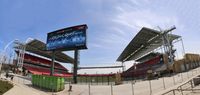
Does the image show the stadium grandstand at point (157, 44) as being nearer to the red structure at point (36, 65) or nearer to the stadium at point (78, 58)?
the stadium at point (78, 58)

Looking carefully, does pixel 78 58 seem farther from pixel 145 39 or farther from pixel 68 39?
pixel 145 39

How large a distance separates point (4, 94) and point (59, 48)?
19273mm

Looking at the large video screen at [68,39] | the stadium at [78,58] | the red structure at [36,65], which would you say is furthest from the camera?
the red structure at [36,65]

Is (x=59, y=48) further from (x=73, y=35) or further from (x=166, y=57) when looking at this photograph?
(x=166, y=57)

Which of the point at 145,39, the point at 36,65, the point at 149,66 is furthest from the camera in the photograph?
the point at 36,65

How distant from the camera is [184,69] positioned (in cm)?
4319

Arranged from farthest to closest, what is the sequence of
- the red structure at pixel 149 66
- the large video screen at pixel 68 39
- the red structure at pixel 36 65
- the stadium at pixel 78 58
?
the red structure at pixel 36 65 < the red structure at pixel 149 66 < the large video screen at pixel 68 39 < the stadium at pixel 78 58

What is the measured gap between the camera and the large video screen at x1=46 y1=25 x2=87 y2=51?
38.5 metres

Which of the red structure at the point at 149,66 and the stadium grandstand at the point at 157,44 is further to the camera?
the red structure at the point at 149,66

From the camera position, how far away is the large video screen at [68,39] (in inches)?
1517

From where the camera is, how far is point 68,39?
40.2m

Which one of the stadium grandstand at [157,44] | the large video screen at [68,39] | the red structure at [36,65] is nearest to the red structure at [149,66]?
the stadium grandstand at [157,44]

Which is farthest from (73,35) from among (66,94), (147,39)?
(147,39)

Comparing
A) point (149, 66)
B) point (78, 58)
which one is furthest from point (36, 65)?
point (149, 66)
